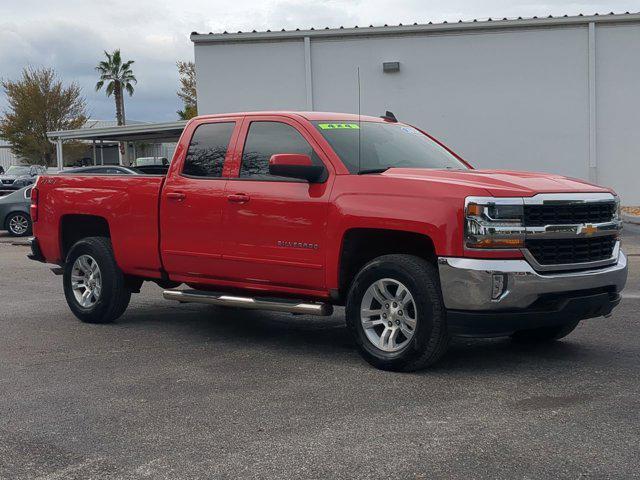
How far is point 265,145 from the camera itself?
725 centimetres

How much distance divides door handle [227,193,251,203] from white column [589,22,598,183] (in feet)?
54.3

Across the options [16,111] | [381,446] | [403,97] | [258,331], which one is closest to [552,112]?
[403,97]

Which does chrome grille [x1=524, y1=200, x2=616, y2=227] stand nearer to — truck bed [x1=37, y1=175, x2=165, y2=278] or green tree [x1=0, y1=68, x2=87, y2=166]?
truck bed [x1=37, y1=175, x2=165, y2=278]

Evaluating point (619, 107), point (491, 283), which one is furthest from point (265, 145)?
point (619, 107)

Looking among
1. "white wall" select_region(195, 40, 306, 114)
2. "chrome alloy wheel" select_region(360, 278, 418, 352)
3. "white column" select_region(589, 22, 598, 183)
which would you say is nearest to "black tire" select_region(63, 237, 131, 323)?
"chrome alloy wheel" select_region(360, 278, 418, 352)

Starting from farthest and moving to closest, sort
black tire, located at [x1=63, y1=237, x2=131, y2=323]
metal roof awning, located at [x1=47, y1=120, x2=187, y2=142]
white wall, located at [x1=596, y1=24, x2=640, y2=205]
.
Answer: metal roof awning, located at [x1=47, y1=120, x2=187, y2=142]
white wall, located at [x1=596, y1=24, x2=640, y2=205]
black tire, located at [x1=63, y1=237, x2=131, y2=323]

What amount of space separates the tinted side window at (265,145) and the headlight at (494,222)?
1.71 metres

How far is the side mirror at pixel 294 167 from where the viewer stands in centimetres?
648

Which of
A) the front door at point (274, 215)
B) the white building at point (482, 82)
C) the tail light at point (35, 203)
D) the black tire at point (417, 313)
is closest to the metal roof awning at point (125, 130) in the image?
the white building at point (482, 82)

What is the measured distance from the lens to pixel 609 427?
4.82 meters

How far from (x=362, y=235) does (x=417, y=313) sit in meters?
0.84

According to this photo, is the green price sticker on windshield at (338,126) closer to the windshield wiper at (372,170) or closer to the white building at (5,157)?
the windshield wiper at (372,170)

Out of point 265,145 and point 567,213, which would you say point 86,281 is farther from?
point 567,213

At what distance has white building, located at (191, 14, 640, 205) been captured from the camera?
21.6 metres
